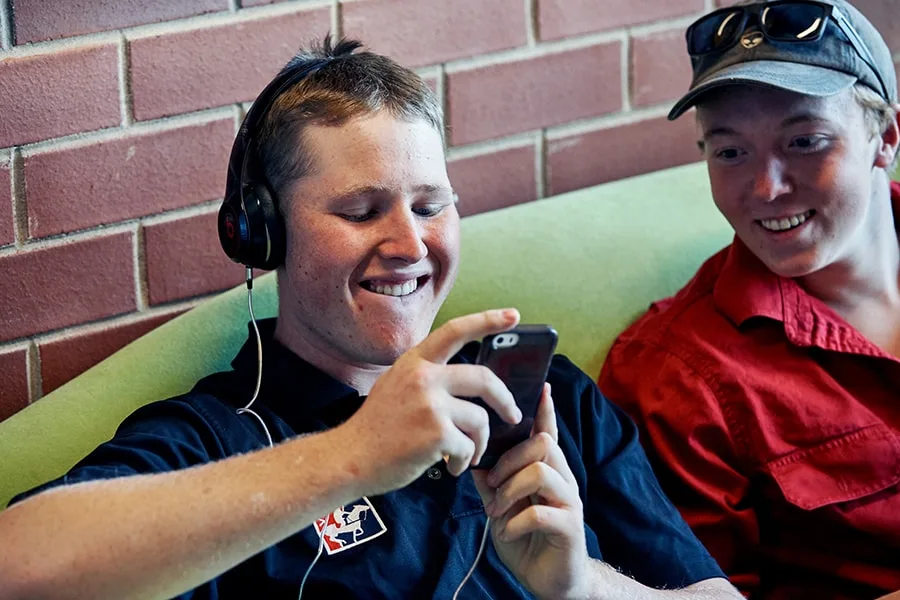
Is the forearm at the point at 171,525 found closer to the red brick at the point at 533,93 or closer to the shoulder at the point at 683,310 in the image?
the shoulder at the point at 683,310

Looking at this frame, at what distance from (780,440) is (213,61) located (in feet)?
A: 2.87

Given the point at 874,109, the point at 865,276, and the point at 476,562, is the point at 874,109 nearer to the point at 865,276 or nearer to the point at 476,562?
the point at 865,276

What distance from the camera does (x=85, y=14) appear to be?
151cm

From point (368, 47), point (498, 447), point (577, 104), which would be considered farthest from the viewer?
point (577, 104)

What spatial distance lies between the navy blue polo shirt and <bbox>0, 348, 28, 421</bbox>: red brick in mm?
312

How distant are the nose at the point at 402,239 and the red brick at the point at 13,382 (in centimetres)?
53

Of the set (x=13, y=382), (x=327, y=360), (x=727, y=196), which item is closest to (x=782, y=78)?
(x=727, y=196)

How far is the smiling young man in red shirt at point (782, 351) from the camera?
5.15 ft

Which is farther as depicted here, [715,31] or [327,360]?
[715,31]

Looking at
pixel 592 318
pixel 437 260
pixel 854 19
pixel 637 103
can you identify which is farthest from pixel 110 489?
pixel 637 103

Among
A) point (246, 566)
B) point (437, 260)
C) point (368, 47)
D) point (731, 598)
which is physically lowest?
point (731, 598)

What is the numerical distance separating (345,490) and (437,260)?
404 millimetres

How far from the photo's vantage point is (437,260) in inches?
53.6

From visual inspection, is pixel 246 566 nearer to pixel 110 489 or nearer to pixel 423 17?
pixel 110 489
